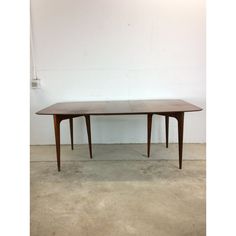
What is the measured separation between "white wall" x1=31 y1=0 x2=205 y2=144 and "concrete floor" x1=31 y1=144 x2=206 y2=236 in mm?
584

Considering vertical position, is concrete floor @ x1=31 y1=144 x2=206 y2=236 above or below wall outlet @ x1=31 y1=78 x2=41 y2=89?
below

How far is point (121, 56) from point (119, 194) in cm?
199

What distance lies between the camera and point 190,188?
202cm

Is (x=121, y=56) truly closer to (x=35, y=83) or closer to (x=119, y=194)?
(x=35, y=83)

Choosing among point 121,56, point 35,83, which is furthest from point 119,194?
point 35,83

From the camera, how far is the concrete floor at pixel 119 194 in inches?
59.0

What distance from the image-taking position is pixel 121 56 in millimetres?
3299

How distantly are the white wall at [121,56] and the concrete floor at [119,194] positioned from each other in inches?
23.0

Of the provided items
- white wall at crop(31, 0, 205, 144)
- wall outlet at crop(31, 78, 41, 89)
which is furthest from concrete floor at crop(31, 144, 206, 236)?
wall outlet at crop(31, 78, 41, 89)

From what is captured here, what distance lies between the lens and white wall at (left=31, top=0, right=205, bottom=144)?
3.21 meters

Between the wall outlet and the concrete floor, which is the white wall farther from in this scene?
the concrete floor
